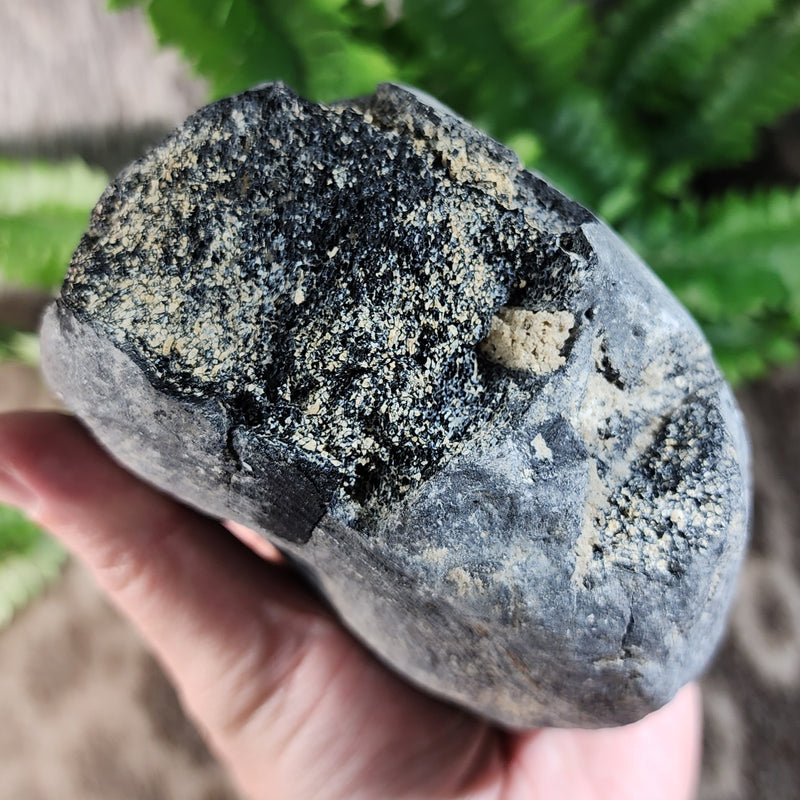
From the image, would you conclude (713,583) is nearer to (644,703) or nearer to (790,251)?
(644,703)

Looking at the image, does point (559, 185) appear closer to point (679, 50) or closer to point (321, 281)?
point (679, 50)

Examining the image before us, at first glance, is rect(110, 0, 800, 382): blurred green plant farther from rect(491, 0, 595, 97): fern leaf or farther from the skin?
the skin

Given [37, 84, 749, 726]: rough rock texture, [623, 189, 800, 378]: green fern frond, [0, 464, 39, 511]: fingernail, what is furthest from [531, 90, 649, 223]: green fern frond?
[0, 464, 39, 511]: fingernail

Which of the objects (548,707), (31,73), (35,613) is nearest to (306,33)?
(31,73)

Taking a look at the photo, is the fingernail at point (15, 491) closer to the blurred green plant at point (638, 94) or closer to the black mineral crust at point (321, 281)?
the black mineral crust at point (321, 281)

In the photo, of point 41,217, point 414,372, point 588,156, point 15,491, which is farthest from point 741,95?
point 15,491

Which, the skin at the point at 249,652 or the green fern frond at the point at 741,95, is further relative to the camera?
the green fern frond at the point at 741,95

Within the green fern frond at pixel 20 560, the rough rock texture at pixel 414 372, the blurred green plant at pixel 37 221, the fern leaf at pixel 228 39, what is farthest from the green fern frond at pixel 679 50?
the green fern frond at pixel 20 560

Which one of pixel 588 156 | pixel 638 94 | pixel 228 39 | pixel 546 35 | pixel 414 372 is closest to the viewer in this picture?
pixel 414 372
